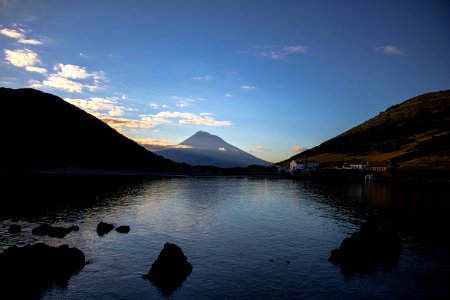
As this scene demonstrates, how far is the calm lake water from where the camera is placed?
37375mm

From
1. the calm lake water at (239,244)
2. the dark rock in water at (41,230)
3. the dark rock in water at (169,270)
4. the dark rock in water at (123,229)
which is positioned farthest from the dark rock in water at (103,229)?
the dark rock in water at (169,270)

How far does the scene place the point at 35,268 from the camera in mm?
39312

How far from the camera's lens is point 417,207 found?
99.1m

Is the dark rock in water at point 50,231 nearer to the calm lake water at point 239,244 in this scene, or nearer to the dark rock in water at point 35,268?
the calm lake water at point 239,244

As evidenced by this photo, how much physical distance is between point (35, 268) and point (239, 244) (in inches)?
1164

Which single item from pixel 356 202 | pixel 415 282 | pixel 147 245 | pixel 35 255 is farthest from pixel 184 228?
pixel 356 202

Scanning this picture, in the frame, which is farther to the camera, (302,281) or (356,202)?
(356,202)

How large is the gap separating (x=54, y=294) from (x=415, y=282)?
4040 cm

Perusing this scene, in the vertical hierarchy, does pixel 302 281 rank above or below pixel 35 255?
below

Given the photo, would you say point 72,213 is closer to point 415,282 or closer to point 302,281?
point 302,281

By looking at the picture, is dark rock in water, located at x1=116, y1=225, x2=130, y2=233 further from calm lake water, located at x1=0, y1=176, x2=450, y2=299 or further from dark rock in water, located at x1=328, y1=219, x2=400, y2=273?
dark rock in water, located at x1=328, y1=219, x2=400, y2=273

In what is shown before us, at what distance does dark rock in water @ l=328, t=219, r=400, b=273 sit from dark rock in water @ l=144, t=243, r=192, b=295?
2070cm

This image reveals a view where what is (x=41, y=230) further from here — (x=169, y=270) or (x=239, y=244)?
(x=239, y=244)

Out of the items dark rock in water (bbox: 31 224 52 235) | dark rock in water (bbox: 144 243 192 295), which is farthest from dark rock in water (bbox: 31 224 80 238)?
dark rock in water (bbox: 144 243 192 295)
